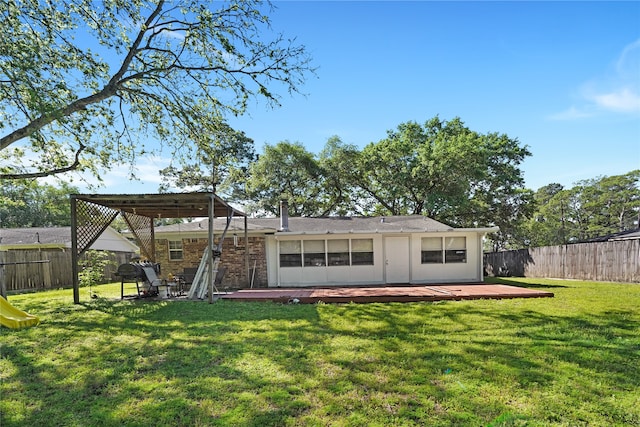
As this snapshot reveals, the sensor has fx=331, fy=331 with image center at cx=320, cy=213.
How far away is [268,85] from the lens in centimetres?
967

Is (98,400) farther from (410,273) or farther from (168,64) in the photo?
(410,273)

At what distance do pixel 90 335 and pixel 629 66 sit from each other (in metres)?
13.0

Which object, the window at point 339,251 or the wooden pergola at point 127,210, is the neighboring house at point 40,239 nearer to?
the wooden pergola at point 127,210

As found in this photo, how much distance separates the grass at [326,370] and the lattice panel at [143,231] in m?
4.23

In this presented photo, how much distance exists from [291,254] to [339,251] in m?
1.81

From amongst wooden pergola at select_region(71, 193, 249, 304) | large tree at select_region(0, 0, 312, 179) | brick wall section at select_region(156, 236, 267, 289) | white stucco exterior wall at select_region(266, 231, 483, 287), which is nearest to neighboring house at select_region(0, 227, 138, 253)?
brick wall section at select_region(156, 236, 267, 289)

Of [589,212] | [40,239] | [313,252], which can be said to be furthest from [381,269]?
[589,212]

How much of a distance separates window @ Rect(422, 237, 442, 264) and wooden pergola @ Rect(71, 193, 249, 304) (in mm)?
7029

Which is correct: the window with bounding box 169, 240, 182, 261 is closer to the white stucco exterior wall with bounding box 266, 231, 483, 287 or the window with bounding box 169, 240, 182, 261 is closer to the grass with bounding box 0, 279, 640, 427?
the white stucco exterior wall with bounding box 266, 231, 483, 287

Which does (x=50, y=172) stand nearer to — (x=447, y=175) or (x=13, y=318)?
(x=13, y=318)

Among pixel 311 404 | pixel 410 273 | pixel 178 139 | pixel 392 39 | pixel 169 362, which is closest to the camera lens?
pixel 311 404

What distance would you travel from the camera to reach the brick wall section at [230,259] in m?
12.4

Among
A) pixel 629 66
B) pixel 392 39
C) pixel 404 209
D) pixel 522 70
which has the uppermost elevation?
pixel 392 39

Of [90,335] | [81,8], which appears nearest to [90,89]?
[81,8]
